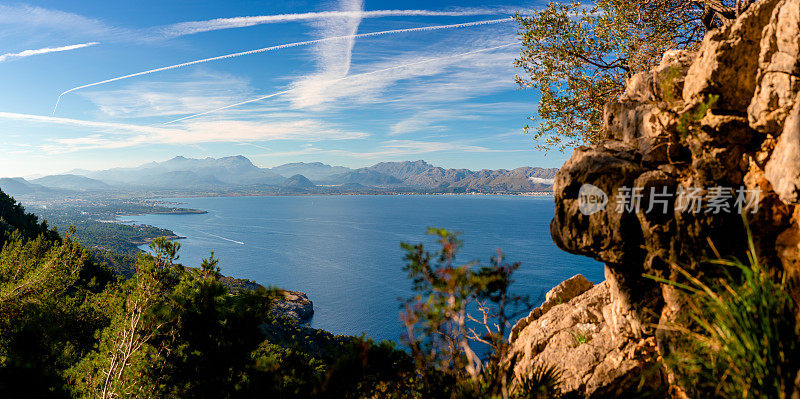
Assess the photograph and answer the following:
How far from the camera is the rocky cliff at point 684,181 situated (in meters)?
6.11

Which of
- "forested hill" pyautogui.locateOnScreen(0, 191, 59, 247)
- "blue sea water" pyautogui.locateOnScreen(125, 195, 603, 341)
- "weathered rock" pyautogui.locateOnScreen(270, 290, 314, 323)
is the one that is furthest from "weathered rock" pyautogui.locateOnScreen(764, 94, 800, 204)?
"weathered rock" pyautogui.locateOnScreen(270, 290, 314, 323)

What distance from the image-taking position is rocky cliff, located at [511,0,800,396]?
6109 millimetres

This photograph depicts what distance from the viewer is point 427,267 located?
319 inches

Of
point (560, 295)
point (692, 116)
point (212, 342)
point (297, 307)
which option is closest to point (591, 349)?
point (560, 295)

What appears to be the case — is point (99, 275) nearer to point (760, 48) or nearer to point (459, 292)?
point (459, 292)

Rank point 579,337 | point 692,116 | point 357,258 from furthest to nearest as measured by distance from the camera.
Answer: point 357,258
point 579,337
point 692,116

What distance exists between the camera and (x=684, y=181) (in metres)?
7.07

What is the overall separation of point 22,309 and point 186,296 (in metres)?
6.23

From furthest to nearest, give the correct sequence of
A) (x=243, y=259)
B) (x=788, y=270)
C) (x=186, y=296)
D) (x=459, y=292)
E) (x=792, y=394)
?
(x=243, y=259)
(x=186, y=296)
(x=459, y=292)
(x=788, y=270)
(x=792, y=394)

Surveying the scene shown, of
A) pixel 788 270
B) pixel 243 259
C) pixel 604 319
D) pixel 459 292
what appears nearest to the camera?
pixel 788 270

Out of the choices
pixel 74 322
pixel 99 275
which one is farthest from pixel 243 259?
pixel 74 322

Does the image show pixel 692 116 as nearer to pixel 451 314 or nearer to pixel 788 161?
pixel 788 161

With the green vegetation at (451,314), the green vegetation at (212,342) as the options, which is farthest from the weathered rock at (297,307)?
the green vegetation at (451,314)

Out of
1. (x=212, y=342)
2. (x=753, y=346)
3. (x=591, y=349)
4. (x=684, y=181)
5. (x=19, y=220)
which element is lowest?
(x=19, y=220)
